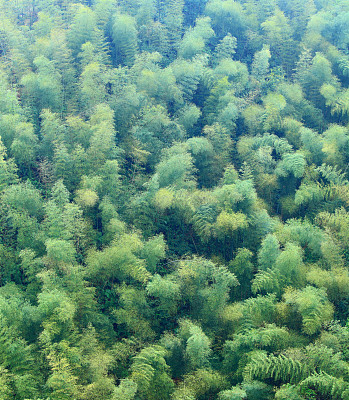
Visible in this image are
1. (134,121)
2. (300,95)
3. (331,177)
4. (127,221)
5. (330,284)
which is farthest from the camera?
(300,95)

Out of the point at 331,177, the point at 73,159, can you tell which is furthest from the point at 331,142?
the point at 73,159

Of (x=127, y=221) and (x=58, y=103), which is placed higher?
(x=58, y=103)

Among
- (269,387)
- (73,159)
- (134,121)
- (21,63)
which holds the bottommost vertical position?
(269,387)

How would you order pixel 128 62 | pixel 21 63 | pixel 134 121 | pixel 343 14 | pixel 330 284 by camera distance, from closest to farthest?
pixel 330 284 → pixel 134 121 → pixel 21 63 → pixel 128 62 → pixel 343 14

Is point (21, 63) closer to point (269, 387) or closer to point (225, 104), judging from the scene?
point (225, 104)

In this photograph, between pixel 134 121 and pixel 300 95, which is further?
pixel 300 95

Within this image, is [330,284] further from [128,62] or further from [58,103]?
[128,62]
